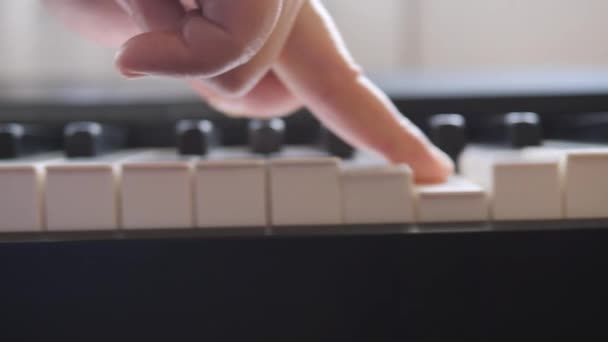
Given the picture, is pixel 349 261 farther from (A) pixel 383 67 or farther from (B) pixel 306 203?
(A) pixel 383 67

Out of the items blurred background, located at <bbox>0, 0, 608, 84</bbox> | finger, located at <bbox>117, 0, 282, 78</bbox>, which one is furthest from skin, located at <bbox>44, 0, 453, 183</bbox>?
blurred background, located at <bbox>0, 0, 608, 84</bbox>

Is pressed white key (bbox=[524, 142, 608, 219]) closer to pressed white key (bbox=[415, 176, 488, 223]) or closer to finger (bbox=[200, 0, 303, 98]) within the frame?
pressed white key (bbox=[415, 176, 488, 223])

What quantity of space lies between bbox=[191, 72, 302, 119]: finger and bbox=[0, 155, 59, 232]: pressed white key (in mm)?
152

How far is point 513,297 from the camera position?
16.8 inches

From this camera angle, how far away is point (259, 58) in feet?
1.28

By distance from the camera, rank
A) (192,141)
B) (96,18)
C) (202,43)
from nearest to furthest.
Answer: (202,43)
(96,18)
(192,141)

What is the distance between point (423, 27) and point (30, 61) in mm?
527

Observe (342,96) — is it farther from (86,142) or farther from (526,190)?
(86,142)

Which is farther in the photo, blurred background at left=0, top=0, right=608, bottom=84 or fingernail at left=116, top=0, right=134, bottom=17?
blurred background at left=0, top=0, right=608, bottom=84

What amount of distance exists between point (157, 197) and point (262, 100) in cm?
14

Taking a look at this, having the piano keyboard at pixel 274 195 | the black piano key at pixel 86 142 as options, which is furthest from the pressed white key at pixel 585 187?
the black piano key at pixel 86 142

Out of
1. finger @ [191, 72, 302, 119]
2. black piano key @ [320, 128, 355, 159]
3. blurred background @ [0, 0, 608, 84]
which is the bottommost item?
black piano key @ [320, 128, 355, 159]

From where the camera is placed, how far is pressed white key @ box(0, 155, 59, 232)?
16.8 inches

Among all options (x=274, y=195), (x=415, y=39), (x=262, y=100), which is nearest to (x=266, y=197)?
(x=274, y=195)
